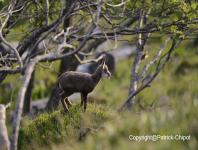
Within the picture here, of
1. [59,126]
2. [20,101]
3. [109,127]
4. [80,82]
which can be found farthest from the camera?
[80,82]

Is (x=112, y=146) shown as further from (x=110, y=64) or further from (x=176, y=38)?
(x=110, y=64)

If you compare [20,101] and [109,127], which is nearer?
[20,101]

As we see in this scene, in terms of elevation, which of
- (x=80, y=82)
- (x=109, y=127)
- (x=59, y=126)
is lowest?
(x=59, y=126)

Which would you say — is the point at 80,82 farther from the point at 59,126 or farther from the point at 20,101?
the point at 20,101

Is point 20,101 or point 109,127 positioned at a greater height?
point 20,101

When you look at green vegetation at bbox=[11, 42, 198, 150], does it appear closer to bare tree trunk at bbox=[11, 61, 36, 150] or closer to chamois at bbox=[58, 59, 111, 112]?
chamois at bbox=[58, 59, 111, 112]

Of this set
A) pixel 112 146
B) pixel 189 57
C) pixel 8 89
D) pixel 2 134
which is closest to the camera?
pixel 112 146

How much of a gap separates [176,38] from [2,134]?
456 centimetres

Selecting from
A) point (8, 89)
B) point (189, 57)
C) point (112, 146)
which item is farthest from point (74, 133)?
point (189, 57)

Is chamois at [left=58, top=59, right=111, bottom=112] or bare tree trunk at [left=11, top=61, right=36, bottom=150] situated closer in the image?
bare tree trunk at [left=11, top=61, right=36, bottom=150]

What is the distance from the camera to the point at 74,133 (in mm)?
11789

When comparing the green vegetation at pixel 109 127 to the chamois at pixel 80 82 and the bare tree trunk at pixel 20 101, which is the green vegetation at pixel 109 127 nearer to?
the chamois at pixel 80 82

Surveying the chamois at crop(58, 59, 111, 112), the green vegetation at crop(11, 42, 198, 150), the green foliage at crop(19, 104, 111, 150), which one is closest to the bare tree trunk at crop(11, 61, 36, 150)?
the green vegetation at crop(11, 42, 198, 150)

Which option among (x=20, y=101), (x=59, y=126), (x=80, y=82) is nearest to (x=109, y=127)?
(x=20, y=101)
